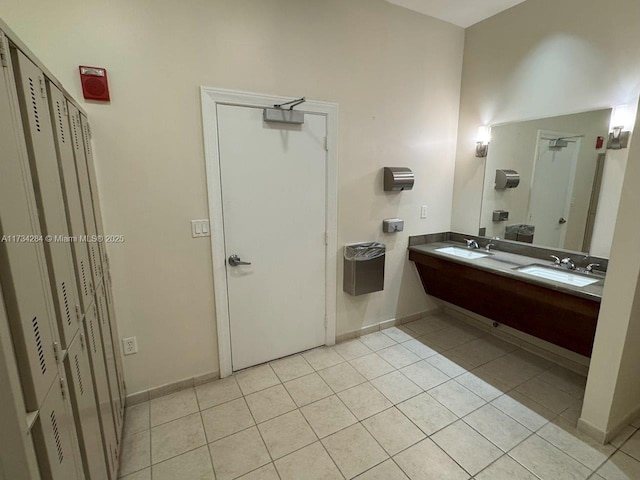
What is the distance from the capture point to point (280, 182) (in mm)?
2383

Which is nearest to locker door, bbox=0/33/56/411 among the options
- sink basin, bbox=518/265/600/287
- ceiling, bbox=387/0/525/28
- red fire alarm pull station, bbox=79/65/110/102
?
red fire alarm pull station, bbox=79/65/110/102

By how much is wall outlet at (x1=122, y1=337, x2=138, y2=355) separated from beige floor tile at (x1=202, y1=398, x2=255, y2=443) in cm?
64

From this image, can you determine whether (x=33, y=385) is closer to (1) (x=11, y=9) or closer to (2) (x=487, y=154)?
(1) (x=11, y=9)

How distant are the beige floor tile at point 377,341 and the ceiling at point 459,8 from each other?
3.03 meters

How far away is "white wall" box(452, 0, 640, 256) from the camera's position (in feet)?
7.02

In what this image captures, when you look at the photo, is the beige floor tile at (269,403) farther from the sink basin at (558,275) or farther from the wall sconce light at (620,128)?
the wall sconce light at (620,128)

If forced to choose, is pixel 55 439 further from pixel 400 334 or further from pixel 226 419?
pixel 400 334

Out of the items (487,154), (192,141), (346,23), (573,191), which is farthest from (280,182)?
(573,191)

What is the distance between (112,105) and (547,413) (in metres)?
3.40

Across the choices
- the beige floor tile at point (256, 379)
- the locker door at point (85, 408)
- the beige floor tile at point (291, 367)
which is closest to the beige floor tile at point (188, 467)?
the locker door at point (85, 408)

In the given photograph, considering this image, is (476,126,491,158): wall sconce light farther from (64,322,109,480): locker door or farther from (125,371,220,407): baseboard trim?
(64,322,109,480): locker door

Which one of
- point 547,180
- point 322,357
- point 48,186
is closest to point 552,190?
point 547,180

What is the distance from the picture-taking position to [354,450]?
1.77 m

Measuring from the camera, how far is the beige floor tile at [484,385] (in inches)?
87.7
